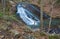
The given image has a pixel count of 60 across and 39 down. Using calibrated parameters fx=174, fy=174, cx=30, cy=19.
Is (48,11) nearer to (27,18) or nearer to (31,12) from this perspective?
(31,12)

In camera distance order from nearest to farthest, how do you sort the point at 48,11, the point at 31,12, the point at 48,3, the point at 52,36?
1. the point at 52,36
2. the point at 31,12
3. the point at 48,11
4. the point at 48,3

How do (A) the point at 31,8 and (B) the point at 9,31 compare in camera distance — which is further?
(A) the point at 31,8

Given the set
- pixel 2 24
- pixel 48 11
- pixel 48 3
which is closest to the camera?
pixel 2 24

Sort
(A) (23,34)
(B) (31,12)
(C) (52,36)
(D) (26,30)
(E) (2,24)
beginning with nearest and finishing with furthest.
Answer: (C) (52,36) → (A) (23,34) → (D) (26,30) → (E) (2,24) → (B) (31,12)

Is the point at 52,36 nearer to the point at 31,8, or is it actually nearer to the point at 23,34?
the point at 23,34

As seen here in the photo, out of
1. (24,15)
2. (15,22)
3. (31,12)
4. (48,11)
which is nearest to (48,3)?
(48,11)

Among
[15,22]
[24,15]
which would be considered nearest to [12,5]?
[24,15]

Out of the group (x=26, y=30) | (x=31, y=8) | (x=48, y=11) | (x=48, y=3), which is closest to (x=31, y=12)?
(x=31, y=8)

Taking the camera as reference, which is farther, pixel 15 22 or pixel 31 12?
pixel 31 12

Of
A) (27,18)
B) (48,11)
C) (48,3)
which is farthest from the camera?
(48,3)
